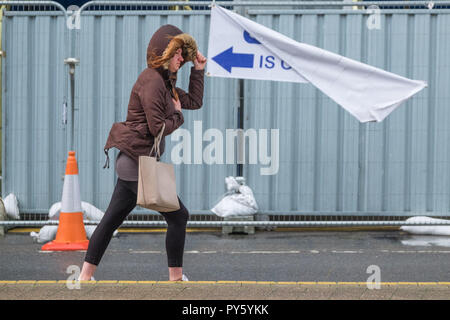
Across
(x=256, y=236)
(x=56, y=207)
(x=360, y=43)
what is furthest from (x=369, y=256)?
(x=56, y=207)

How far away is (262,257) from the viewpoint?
→ 7367mm

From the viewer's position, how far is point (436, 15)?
361 inches

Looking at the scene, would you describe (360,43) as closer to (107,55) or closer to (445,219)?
(445,219)

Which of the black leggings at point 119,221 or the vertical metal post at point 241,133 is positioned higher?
the vertical metal post at point 241,133

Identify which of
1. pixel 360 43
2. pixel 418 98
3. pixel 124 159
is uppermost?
pixel 360 43

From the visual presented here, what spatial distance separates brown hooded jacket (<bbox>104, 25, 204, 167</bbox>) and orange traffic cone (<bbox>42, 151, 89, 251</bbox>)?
8.74ft

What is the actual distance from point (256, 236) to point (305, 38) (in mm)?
2383

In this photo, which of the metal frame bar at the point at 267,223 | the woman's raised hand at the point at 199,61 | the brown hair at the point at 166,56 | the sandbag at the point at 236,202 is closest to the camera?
the brown hair at the point at 166,56

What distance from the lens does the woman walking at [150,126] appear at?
525 cm

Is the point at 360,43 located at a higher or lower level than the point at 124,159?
higher

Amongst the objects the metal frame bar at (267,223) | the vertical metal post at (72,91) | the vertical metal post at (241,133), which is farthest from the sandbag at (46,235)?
the vertical metal post at (241,133)

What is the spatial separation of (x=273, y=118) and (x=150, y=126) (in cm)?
424

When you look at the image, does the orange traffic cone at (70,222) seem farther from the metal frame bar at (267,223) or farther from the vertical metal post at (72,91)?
the vertical metal post at (72,91)

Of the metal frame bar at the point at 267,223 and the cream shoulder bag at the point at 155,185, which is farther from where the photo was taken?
the metal frame bar at the point at 267,223
